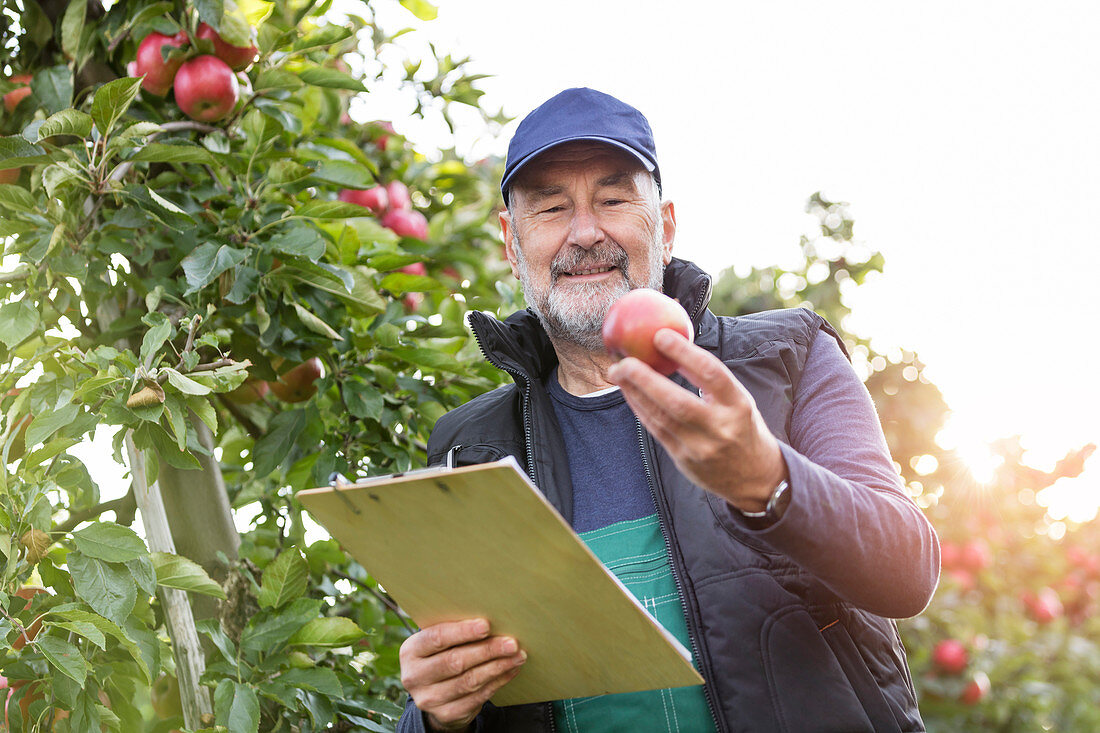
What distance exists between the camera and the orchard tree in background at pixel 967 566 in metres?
3.11

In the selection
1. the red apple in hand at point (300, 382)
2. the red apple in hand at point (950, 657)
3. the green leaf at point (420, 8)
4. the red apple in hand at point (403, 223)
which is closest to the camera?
the red apple in hand at point (300, 382)

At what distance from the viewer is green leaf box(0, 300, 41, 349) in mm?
1453

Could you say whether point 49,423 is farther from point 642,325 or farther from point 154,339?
point 642,325

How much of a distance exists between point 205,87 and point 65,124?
1.09ft

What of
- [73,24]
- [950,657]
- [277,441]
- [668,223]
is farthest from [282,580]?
[950,657]

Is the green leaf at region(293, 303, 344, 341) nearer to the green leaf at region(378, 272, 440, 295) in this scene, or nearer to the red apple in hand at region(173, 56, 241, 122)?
the green leaf at region(378, 272, 440, 295)

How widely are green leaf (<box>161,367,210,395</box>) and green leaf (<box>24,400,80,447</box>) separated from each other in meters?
0.15

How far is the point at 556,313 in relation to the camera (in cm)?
159

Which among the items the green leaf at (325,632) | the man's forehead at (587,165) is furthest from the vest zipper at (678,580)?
the green leaf at (325,632)

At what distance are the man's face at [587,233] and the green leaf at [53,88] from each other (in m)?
0.84

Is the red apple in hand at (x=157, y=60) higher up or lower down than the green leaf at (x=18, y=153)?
higher up

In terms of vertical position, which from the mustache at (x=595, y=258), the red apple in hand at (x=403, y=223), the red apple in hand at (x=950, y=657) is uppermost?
the red apple in hand at (x=403, y=223)

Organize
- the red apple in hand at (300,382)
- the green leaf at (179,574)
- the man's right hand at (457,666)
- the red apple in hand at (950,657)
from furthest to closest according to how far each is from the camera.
Answer: the red apple in hand at (950,657) < the red apple in hand at (300,382) < the green leaf at (179,574) < the man's right hand at (457,666)

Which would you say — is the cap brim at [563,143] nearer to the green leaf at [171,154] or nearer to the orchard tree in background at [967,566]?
the green leaf at [171,154]
